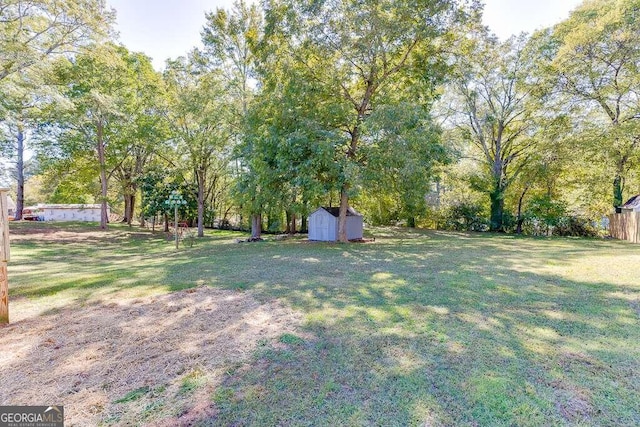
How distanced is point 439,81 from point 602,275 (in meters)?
9.55

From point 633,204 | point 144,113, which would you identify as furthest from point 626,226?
point 144,113

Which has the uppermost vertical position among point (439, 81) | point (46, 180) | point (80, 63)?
point (80, 63)

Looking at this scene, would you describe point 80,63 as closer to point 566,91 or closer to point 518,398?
point 518,398

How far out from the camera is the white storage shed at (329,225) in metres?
15.0

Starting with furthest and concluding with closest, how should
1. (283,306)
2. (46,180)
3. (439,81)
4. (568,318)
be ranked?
1. (46,180)
2. (439,81)
3. (283,306)
4. (568,318)

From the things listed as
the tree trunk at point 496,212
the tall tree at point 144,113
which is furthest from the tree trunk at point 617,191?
the tall tree at point 144,113

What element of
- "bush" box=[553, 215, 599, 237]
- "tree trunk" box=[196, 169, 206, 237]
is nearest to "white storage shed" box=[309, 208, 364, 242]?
"tree trunk" box=[196, 169, 206, 237]

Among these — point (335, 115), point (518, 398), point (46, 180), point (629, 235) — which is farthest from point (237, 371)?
point (46, 180)

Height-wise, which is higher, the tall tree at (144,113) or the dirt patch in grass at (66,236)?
the tall tree at (144,113)

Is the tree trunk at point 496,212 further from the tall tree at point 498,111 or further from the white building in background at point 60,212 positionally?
the white building in background at point 60,212

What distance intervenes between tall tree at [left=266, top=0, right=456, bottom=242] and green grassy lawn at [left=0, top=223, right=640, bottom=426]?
6077 millimetres

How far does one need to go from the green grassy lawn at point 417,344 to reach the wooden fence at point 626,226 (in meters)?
9.32

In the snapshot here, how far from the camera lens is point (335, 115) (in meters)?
12.0

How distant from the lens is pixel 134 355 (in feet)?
10.2
